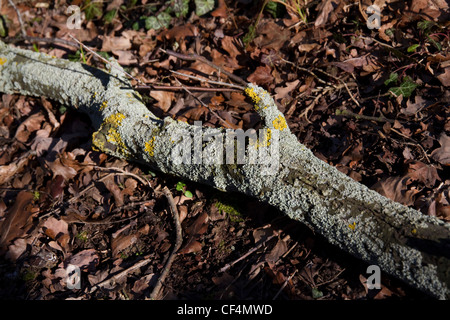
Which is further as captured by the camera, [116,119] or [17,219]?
[17,219]

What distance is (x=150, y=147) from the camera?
102 inches

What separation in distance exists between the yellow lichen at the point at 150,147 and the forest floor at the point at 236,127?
36 centimetres

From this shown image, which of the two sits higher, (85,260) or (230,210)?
(230,210)

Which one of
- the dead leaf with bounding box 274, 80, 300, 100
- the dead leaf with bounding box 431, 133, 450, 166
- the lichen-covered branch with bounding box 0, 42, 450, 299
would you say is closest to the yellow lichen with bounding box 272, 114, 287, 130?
the lichen-covered branch with bounding box 0, 42, 450, 299

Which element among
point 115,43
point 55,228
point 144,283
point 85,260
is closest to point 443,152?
point 144,283

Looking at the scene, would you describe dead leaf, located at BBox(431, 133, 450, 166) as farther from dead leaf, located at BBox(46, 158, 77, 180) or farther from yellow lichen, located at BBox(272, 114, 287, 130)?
dead leaf, located at BBox(46, 158, 77, 180)

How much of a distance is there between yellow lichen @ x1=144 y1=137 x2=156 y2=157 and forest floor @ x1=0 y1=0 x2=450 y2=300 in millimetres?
360

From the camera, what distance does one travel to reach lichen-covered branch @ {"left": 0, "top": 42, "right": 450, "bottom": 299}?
5.92 feet

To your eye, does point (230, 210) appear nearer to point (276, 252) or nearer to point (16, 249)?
point (276, 252)

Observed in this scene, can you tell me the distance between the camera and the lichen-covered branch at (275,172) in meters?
1.81

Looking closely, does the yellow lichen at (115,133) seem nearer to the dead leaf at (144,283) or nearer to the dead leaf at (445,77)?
the dead leaf at (144,283)

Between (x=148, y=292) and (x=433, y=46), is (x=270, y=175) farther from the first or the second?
(x=433, y=46)

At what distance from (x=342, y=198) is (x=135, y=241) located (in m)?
1.68

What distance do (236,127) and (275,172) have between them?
855 millimetres
